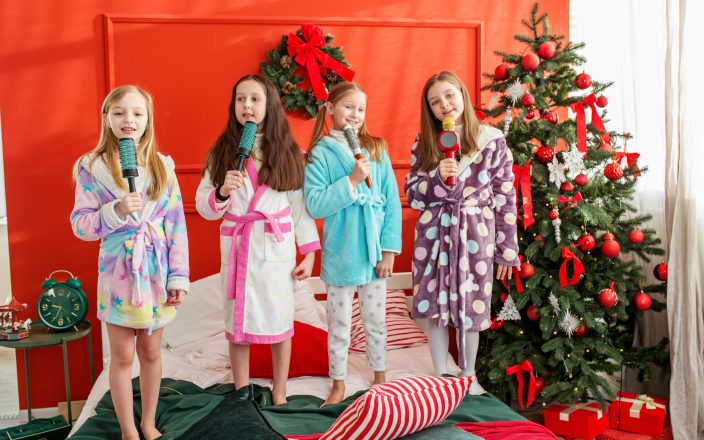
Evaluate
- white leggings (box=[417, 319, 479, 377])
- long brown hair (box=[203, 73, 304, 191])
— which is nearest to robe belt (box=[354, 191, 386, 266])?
long brown hair (box=[203, 73, 304, 191])

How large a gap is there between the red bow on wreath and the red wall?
118mm

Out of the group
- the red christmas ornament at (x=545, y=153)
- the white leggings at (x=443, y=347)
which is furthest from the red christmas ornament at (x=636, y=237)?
the white leggings at (x=443, y=347)

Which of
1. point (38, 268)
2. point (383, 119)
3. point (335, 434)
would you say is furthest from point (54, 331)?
point (335, 434)

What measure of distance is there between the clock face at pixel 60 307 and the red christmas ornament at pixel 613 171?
2562 millimetres

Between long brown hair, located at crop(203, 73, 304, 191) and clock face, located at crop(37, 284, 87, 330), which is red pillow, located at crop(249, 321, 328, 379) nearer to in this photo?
long brown hair, located at crop(203, 73, 304, 191)

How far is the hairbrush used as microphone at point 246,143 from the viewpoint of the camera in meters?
2.52

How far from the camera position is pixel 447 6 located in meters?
4.05

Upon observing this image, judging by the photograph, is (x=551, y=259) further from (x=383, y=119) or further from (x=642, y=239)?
(x=383, y=119)

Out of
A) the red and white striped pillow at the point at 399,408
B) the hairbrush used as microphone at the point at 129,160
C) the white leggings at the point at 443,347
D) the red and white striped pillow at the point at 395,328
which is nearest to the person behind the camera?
the red and white striped pillow at the point at 399,408

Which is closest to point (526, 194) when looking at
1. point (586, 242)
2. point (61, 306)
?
point (586, 242)

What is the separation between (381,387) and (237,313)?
3.51 feet

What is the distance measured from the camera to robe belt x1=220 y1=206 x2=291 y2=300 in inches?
107

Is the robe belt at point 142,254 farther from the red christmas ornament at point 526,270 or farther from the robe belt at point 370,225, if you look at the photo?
the red christmas ornament at point 526,270

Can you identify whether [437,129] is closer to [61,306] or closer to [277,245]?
[277,245]
